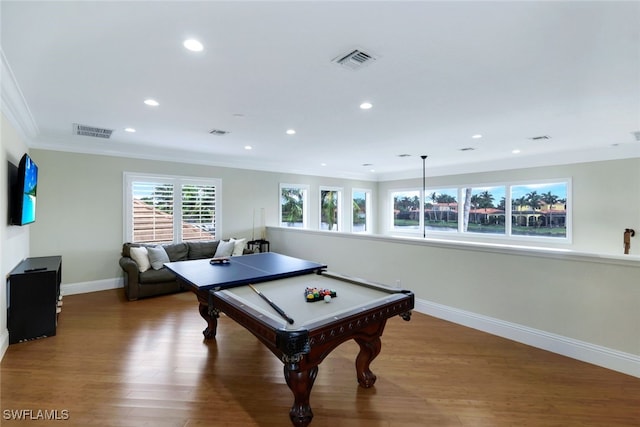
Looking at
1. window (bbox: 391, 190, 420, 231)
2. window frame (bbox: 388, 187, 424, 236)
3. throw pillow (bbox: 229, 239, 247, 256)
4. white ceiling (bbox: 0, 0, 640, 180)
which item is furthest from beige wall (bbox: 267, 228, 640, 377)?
window (bbox: 391, 190, 420, 231)

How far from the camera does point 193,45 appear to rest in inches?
80.7

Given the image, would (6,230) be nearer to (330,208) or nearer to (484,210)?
(330,208)

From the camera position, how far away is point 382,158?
6.79 meters

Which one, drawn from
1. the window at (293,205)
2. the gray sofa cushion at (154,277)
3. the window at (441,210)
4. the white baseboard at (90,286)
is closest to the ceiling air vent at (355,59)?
the gray sofa cushion at (154,277)

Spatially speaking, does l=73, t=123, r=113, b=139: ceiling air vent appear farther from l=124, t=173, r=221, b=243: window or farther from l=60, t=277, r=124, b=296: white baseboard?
l=60, t=277, r=124, b=296: white baseboard

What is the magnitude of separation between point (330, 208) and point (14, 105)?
6.82m

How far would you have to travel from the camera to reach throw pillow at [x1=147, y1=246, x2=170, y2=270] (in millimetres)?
4941

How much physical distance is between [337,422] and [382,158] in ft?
18.7

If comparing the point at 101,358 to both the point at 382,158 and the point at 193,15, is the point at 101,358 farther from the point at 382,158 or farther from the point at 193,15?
the point at 382,158

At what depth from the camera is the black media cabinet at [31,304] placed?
3.08 metres

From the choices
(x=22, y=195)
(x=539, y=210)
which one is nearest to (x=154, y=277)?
(x=22, y=195)

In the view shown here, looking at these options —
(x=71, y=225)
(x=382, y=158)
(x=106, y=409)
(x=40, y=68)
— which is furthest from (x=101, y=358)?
(x=382, y=158)

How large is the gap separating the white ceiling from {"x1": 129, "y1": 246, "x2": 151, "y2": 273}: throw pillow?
6.11 feet

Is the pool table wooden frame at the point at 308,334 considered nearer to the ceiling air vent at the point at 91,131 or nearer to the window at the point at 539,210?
the ceiling air vent at the point at 91,131
